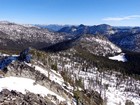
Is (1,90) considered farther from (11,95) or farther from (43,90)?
(43,90)

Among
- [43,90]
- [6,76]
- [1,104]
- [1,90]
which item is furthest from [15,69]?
[1,104]

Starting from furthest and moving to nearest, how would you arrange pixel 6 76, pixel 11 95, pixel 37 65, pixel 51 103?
pixel 37 65 < pixel 6 76 < pixel 51 103 < pixel 11 95

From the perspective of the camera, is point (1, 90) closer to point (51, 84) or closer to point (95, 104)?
point (51, 84)

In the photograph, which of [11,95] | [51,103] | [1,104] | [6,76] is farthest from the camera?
[6,76]

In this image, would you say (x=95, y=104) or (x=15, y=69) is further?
(x=95, y=104)

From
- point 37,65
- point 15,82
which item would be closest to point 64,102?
point 15,82

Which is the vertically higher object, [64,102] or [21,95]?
[21,95]

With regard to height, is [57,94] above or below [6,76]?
below

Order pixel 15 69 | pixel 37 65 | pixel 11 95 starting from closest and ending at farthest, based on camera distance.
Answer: pixel 11 95
pixel 15 69
pixel 37 65

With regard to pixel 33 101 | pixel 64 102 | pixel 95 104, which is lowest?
pixel 95 104
